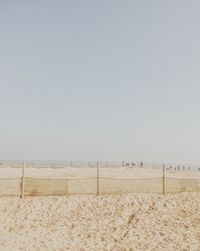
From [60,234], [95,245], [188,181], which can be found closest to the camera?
[95,245]

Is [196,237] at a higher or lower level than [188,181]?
lower

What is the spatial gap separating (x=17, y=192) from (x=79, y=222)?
4970 mm

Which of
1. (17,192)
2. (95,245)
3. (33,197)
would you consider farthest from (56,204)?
(95,245)

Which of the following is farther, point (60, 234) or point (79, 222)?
point (79, 222)

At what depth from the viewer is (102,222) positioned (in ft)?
52.0

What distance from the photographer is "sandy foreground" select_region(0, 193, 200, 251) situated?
13.8 meters

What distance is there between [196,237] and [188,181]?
7.66m

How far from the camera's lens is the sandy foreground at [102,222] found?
1377 cm

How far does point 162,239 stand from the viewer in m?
14.1

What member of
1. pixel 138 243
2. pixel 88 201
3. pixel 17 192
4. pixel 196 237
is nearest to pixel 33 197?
pixel 17 192

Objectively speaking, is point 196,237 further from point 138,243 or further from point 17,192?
point 17,192

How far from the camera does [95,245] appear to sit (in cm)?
1368

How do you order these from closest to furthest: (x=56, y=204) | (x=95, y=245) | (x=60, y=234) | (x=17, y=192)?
(x=95, y=245), (x=60, y=234), (x=56, y=204), (x=17, y=192)

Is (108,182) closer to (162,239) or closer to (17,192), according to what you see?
(17,192)
